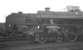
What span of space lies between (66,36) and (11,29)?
15.4 ft

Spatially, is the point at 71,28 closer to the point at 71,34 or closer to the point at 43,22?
the point at 71,34

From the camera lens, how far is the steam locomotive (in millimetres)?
8797

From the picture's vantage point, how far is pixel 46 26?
29.0ft

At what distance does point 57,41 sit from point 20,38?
→ 3228 millimetres

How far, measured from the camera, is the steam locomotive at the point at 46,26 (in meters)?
8.80

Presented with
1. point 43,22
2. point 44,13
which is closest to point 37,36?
point 43,22

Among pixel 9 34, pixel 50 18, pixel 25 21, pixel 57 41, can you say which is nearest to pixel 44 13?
pixel 50 18

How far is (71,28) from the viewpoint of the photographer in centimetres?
956

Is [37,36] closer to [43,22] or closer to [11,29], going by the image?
[43,22]

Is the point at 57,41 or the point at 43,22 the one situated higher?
the point at 43,22

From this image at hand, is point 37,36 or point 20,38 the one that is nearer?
point 37,36

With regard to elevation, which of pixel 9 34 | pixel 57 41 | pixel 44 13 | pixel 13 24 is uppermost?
pixel 44 13

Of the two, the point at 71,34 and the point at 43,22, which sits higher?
the point at 43,22

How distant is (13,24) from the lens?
372 inches
